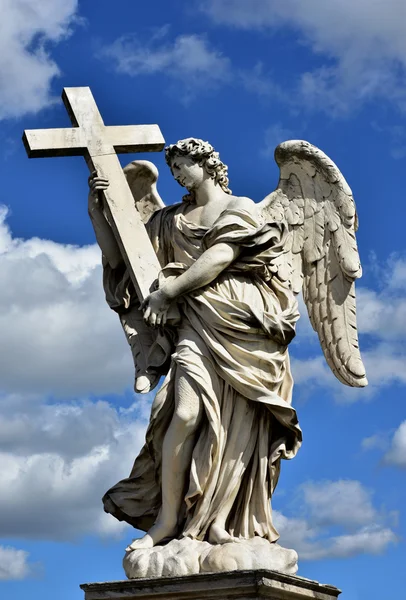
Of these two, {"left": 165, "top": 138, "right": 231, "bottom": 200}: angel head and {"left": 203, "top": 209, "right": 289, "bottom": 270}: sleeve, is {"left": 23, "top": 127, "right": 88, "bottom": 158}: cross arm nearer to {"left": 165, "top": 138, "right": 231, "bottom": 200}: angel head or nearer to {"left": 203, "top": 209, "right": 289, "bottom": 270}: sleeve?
{"left": 165, "top": 138, "right": 231, "bottom": 200}: angel head

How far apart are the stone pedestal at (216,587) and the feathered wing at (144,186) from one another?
10.5 ft

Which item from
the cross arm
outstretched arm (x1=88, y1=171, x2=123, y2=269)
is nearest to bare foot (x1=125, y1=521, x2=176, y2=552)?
outstretched arm (x1=88, y1=171, x2=123, y2=269)

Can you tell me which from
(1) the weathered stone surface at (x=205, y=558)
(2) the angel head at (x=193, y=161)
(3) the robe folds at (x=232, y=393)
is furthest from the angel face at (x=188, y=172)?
(1) the weathered stone surface at (x=205, y=558)

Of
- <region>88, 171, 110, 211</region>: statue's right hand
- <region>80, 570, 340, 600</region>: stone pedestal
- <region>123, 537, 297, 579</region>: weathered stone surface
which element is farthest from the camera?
<region>88, 171, 110, 211</region>: statue's right hand

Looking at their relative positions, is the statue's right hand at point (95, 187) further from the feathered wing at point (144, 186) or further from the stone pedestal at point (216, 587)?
the stone pedestal at point (216, 587)

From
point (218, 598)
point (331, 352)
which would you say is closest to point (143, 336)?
point (331, 352)

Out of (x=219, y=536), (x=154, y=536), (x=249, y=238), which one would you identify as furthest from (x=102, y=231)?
(x=219, y=536)

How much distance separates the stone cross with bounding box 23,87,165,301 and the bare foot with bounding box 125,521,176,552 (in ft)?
5.61

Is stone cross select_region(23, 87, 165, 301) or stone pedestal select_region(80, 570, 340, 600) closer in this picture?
stone pedestal select_region(80, 570, 340, 600)

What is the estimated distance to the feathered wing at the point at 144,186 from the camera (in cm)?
1141

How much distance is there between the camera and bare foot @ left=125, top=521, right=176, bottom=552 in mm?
9875

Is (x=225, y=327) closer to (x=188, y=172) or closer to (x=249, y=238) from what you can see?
(x=249, y=238)

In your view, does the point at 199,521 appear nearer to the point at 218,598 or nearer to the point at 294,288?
the point at 218,598

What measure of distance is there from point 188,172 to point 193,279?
940 millimetres
